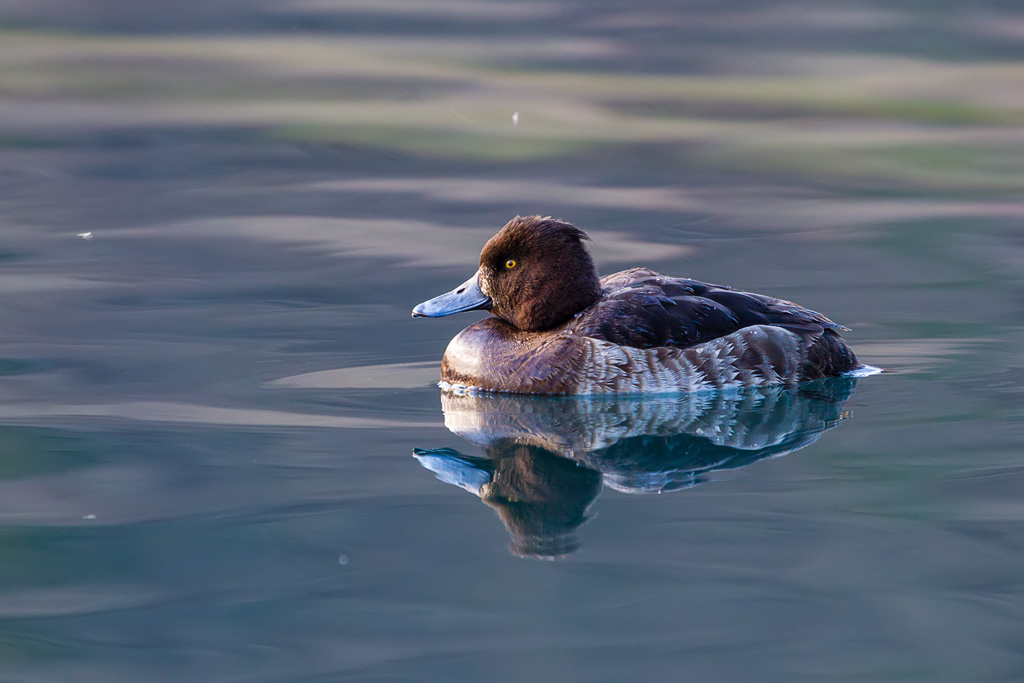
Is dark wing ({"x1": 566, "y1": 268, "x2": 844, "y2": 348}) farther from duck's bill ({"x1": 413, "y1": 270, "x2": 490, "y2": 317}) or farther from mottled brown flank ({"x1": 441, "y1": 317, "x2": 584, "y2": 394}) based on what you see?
duck's bill ({"x1": 413, "y1": 270, "x2": 490, "y2": 317})

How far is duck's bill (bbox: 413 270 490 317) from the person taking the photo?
7.51 meters

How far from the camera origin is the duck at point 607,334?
7.16 metres

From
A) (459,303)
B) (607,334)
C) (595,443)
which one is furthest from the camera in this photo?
(459,303)

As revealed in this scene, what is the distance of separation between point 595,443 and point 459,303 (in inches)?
61.8

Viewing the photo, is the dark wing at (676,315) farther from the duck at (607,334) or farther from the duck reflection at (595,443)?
the duck reflection at (595,443)

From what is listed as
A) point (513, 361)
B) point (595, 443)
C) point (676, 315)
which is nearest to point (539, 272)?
point (513, 361)

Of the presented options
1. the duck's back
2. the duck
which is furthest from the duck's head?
the duck's back

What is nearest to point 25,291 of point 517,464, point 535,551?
point 517,464

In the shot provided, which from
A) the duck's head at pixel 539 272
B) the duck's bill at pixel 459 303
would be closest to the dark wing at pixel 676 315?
the duck's head at pixel 539 272

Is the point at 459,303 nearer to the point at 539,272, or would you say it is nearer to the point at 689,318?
the point at 539,272

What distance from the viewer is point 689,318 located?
7211 millimetres

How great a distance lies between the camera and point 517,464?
5996mm

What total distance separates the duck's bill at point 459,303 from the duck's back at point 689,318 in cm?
58

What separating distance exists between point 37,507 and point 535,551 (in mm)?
2148
